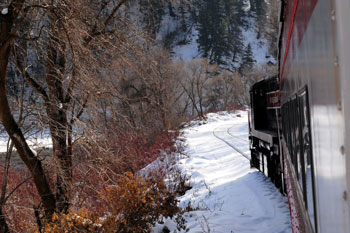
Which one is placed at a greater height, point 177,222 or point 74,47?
point 74,47

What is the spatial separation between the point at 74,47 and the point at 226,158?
485 inches

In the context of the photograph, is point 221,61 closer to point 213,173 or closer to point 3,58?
point 213,173

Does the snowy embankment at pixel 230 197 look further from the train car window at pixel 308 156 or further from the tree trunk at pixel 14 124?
the train car window at pixel 308 156

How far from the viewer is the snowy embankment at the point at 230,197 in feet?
26.0

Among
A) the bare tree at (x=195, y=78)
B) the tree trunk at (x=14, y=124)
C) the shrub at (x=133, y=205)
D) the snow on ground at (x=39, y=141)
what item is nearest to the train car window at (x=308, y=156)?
the tree trunk at (x=14, y=124)

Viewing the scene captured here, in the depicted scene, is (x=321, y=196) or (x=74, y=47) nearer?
(x=321, y=196)

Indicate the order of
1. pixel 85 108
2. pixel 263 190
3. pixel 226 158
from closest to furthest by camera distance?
pixel 85 108
pixel 263 190
pixel 226 158

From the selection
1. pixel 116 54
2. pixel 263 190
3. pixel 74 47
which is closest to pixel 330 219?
pixel 74 47

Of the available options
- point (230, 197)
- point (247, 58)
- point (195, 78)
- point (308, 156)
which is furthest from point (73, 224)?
point (247, 58)

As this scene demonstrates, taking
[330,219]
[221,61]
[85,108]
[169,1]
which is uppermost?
[221,61]

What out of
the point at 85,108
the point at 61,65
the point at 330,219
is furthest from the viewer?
the point at 61,65

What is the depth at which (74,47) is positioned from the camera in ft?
18.9

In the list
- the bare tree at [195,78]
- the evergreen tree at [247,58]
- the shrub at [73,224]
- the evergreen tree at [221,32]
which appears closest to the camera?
the shrub at [73,224]

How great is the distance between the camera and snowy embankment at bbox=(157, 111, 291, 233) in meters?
7.92
